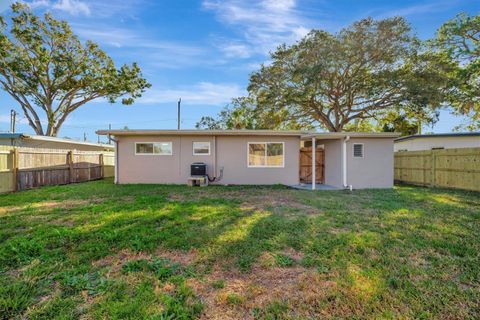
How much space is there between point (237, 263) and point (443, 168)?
10035mm

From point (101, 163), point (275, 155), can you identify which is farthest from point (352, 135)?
point (101, 163)

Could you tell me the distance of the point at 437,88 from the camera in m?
13.8

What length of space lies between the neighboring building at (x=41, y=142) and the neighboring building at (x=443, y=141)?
1783 centimetres

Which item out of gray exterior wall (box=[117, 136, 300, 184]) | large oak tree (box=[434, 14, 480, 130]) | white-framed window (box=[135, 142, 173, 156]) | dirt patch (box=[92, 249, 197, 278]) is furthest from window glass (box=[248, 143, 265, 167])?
large oak tree (box=[434, 14, 480, 130])

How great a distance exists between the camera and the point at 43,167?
29.9 ft

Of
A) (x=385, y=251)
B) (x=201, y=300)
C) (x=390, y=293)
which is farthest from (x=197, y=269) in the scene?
(x=385, y=251)

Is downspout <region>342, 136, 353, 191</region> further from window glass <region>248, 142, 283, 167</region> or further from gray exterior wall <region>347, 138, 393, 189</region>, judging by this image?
window glass <region>248, 142, 283, 167</region>

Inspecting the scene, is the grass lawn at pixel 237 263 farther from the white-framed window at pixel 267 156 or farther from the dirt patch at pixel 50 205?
the white-framed window at pixel 267 156

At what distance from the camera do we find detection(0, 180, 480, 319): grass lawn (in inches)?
81.7

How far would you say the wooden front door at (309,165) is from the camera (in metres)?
11.2

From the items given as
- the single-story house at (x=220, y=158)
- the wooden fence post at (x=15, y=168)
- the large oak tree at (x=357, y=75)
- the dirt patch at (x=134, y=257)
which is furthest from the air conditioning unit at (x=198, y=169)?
the large oak tree at (x=357, y=75)

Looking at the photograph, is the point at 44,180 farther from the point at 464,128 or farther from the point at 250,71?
the point at 464,128

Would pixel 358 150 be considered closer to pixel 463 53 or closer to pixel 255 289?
pixel 255 289

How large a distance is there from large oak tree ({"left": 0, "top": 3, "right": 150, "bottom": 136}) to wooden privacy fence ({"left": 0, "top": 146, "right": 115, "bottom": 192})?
7.70 m
